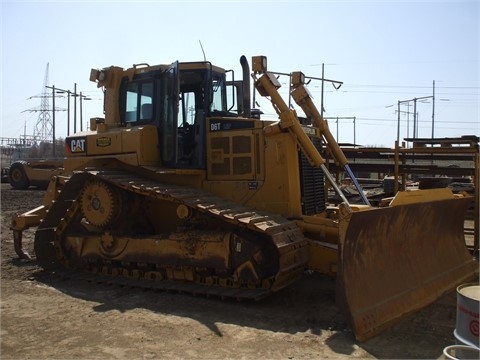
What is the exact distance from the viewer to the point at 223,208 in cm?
691

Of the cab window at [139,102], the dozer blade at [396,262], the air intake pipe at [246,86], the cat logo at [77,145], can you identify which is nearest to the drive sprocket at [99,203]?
the cat logo at [77,145]

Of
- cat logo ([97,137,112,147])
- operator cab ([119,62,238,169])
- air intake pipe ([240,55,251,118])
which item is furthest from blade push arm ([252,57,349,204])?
cat logo ([97,137,112,147])

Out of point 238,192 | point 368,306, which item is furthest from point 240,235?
point 368,306

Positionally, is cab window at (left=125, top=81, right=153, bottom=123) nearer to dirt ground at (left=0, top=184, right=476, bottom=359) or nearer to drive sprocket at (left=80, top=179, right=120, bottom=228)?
drive sprocket at (left=80, top=179, right=120, bottom=228)

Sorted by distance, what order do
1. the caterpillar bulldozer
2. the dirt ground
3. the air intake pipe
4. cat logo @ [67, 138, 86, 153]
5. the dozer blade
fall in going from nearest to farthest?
1. the dirt ground
2. the dozer blade
3. the caterpillar bulldozer
4. the air intake pipe
5. cat logo @ [67, 138, 86, 153]

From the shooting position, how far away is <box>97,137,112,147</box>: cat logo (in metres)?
8.38

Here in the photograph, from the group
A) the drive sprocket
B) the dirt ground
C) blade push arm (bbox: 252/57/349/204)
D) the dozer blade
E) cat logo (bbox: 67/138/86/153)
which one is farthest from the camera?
cat logo (bbox: 67/138/86/153)

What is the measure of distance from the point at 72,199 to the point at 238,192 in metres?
3.06

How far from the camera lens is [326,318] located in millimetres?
5898

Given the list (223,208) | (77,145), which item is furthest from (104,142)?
(223,208)

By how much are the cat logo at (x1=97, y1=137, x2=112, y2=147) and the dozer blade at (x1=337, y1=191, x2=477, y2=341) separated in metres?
4.56

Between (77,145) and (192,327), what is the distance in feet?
15.4

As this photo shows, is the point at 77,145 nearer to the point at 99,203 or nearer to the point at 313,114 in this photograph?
the point at 99,203

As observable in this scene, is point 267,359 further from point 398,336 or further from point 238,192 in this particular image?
point 238,192
